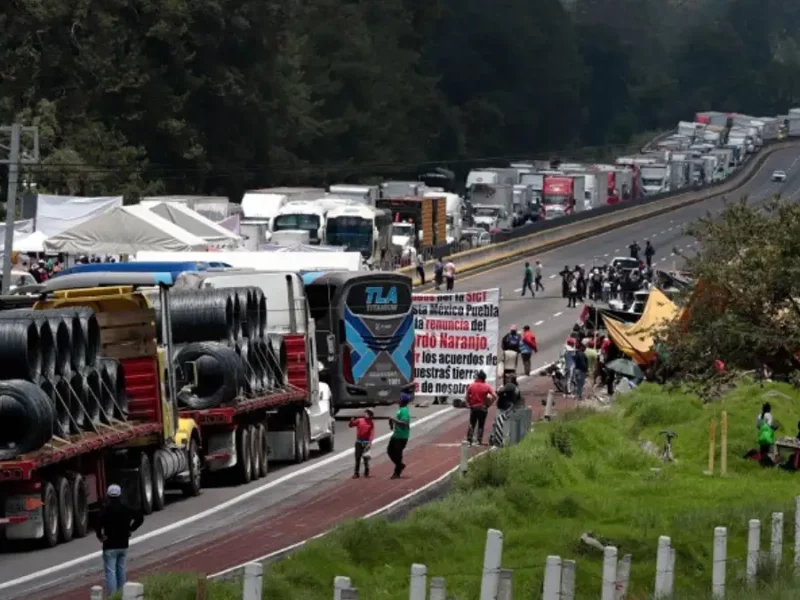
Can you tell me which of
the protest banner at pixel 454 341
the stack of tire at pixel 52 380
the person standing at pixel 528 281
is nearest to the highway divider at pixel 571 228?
the person standing at pixel 528 281

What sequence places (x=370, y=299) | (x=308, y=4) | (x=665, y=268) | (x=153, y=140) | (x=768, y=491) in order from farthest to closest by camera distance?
1. (x=308, y=4)
2. (x=153, y=140)
3. (x=665, y=268)
4. (x=370, y=299)
5. (x=768, y=491)

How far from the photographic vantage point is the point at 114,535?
67.6 feet

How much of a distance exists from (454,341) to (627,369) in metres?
7.60

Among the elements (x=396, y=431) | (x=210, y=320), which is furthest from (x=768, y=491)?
(x=210, y=320)

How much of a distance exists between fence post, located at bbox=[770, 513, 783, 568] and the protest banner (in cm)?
2103

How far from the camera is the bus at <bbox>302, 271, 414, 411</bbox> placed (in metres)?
46.9

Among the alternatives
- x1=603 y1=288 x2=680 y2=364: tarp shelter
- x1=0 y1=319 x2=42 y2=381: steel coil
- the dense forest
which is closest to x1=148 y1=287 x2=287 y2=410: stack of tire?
x1=0 y1=319 x2=42 y2=381: steel coil

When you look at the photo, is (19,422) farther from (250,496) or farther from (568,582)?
(568,582)

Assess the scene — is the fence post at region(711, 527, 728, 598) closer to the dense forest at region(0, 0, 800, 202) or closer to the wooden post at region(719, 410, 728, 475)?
the wooden post at region(719, 410, 728, 475)

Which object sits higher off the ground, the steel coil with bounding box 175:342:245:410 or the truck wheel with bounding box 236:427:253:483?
the steel coil with bounding box 175:342:245:410

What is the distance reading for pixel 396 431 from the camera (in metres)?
34.1

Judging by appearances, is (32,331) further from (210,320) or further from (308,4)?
(308,4)

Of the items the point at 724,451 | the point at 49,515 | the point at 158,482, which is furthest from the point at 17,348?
the point at 724,451

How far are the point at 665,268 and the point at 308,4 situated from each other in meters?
60.9
